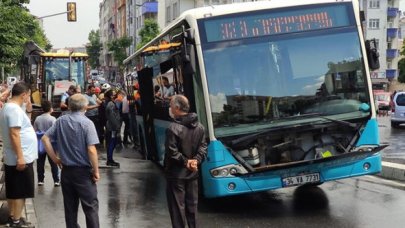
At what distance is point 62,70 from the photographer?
2672cm

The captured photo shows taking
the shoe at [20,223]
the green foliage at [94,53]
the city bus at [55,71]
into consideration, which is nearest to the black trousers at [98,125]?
the city bus at [55,71]

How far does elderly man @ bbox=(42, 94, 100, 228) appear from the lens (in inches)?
230

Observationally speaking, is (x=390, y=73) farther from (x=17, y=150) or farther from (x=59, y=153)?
(x=59, y=153)

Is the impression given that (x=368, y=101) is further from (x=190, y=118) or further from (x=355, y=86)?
(x=190, y=118)

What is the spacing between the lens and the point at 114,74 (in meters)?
84.8

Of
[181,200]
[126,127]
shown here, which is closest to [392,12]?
[126,127]

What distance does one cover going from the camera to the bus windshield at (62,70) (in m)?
26.4

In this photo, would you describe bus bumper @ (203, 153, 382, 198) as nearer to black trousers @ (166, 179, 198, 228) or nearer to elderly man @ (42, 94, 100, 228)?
black trousers @ (166, 179, 198, 228)

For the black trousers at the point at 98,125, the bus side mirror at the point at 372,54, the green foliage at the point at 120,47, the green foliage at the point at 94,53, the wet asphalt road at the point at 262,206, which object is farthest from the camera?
the green foliage at the point at 94,53

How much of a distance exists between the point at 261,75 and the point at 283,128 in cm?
80

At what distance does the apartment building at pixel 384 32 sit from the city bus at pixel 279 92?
67356 millimetres

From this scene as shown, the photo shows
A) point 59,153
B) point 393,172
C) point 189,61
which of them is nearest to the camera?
point 59,153

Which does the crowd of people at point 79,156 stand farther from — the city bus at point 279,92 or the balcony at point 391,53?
the balcony at point 391,53

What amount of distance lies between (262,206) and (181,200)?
2793 millimetres
